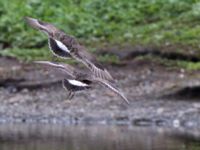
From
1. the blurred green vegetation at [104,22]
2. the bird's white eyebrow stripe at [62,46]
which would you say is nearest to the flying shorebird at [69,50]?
the bird's white eyebrow stripe at [62,46]

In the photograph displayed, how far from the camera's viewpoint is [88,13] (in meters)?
19.5

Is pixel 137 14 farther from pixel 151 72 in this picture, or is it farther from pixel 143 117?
pixel 143 117

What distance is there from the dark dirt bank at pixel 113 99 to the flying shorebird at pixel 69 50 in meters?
5.16

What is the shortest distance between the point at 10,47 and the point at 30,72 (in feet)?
4.69

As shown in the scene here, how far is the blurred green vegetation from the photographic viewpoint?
710 inches

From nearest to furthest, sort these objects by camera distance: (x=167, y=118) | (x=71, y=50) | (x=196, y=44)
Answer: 1. (x=71, y=50)
2. (x=167, y=118)
3. (x=196, y=44)

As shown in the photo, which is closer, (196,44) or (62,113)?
(62,113)

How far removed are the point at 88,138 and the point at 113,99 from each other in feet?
11.6

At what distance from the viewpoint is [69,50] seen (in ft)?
31.9

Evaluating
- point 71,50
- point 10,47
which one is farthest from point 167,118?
point 71,50

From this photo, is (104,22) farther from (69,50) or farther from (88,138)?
(69,50)

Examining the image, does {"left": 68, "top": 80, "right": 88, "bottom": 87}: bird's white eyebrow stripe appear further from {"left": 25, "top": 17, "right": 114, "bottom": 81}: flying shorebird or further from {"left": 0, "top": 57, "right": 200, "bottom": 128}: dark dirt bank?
{"left": 0, "top": 57, "right": 200, "bottom": 128}: dark dirt bank

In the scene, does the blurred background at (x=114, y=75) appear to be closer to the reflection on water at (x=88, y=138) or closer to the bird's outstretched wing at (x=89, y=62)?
the reflection on water at (x=88, y=138)

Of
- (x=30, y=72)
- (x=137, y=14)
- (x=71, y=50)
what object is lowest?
(x=71, y=50)
